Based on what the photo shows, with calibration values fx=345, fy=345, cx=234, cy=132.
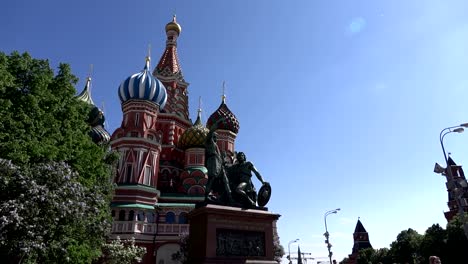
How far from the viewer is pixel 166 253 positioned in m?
35.6

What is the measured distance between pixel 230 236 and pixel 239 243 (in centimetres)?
41

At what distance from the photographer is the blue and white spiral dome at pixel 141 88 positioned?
1633 inches

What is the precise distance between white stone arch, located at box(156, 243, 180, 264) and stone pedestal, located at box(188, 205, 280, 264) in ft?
82.0

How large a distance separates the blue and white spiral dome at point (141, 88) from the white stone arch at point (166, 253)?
56.4 feet

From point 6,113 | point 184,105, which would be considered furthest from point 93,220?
point 184,105

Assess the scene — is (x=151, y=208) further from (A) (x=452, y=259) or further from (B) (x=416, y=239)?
(B) (x=416, y=239)

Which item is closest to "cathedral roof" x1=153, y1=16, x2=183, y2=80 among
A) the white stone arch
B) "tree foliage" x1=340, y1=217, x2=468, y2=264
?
the white stone arch

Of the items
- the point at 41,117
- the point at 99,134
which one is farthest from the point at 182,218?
the point at 41,117

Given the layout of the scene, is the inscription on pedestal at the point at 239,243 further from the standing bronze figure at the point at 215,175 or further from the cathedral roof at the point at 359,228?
the cathedral roof at the point at 359,228

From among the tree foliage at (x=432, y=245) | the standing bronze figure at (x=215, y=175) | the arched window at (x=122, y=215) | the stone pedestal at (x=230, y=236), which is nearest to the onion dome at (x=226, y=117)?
the arched window at (x=122, y=215)

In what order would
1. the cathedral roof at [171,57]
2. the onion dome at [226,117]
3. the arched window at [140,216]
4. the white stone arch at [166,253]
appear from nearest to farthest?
the arched window at [140,216]
the white stone arch at [166,253]
the onion dome at [226,117]
the cathedral roof at [171,57]

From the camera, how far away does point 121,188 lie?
35750 millimetres

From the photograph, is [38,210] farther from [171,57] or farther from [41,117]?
[171,57]

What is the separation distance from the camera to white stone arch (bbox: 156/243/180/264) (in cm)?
3534
